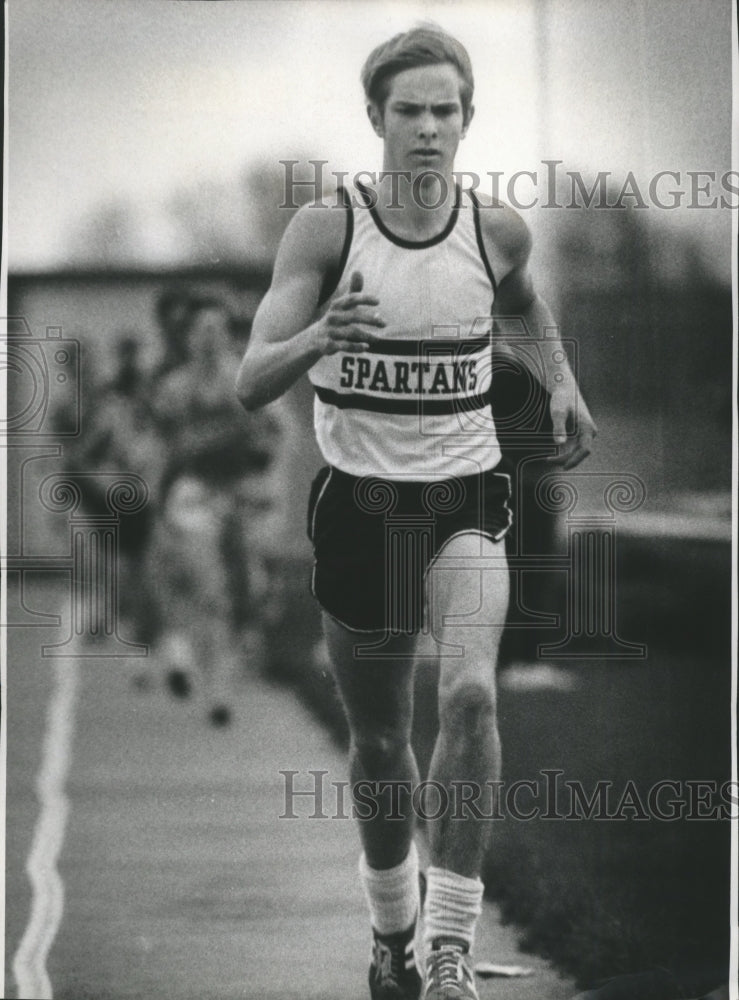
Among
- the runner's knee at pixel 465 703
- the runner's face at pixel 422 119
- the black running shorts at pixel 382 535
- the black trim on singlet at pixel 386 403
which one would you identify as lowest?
the runner's knee at pixel 465 703

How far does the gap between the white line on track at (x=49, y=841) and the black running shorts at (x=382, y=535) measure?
0.75 metres

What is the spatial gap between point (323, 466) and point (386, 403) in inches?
9.7

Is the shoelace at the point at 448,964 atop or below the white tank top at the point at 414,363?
below

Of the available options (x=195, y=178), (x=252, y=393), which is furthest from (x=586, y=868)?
(x=195, y=178)

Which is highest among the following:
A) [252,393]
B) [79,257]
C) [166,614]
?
[79,257]

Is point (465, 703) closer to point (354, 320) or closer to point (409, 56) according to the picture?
point (354, 320)

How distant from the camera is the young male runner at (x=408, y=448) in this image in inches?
145

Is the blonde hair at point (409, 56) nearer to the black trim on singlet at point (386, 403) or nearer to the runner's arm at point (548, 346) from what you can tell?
the runner's arm at point (548, 346)

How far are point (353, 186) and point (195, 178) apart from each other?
433 millimetres

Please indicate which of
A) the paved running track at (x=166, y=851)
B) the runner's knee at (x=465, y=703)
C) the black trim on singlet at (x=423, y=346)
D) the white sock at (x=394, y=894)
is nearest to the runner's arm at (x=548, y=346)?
the black trim on singlet at (x=423, y=346)

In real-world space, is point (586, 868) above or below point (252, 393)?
below

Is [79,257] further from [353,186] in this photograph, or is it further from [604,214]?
[604,214]

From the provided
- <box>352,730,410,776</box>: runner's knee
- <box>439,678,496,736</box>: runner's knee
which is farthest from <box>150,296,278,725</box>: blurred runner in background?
<box>439,678,496,736</box>: runner's knee

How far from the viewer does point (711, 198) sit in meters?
3.78
